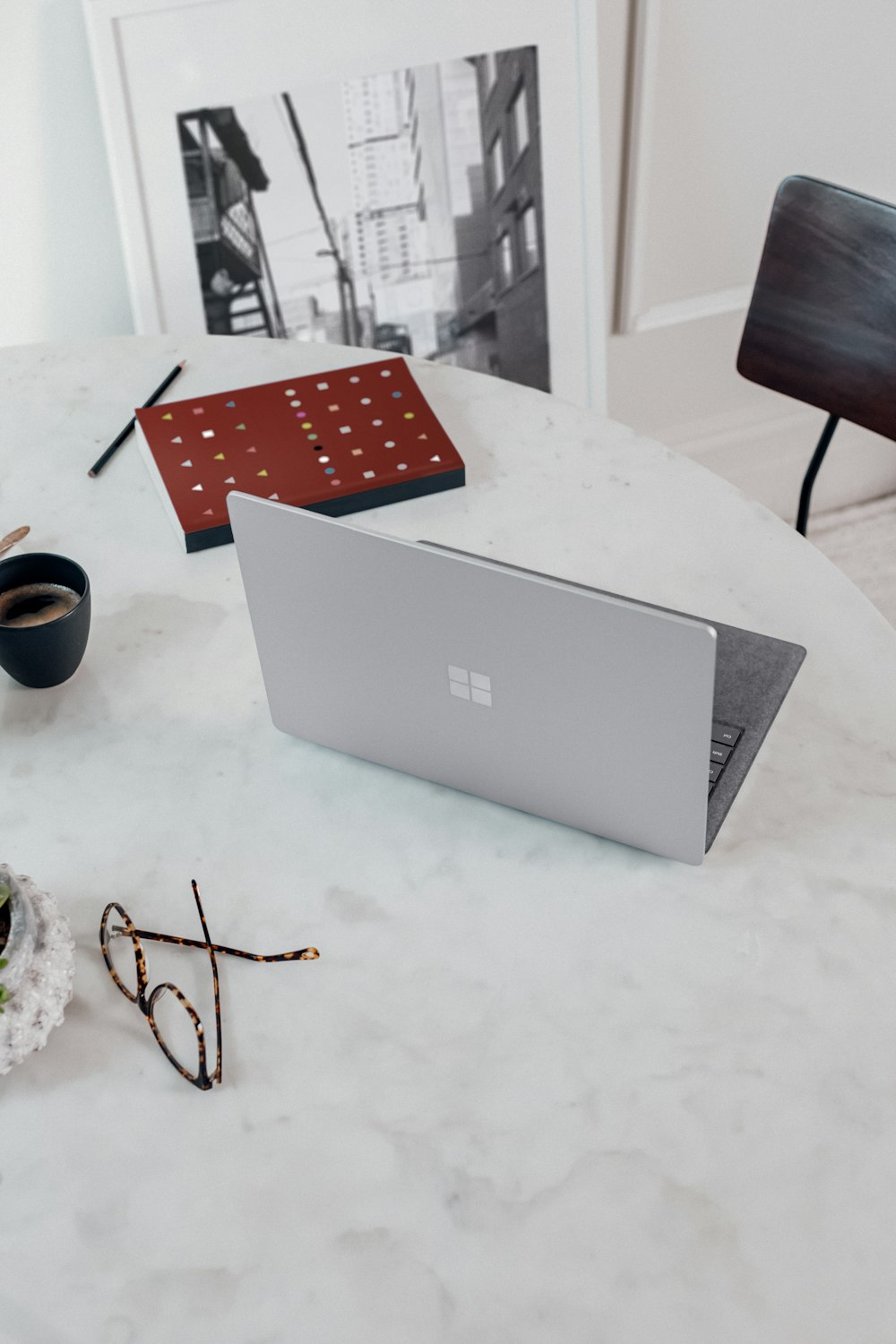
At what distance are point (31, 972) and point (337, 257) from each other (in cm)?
134

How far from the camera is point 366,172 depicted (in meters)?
1.80

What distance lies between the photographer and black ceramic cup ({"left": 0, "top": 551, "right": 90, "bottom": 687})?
98cm

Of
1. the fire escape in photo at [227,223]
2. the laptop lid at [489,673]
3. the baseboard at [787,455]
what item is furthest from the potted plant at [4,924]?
the baseboard at [787,455]

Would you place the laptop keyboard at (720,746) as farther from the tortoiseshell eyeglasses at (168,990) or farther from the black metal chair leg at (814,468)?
the black metal chair leg at (814,468)

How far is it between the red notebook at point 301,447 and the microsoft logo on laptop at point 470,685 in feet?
1.21

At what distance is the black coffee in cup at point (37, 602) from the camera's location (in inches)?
40.8

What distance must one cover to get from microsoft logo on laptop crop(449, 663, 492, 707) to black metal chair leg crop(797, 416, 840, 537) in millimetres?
722

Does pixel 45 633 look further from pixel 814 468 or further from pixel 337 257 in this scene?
pixel 337 257

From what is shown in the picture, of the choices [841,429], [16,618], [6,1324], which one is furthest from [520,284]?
[6,1324]

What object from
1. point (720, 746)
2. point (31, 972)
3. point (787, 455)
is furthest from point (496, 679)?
point (787, 455)

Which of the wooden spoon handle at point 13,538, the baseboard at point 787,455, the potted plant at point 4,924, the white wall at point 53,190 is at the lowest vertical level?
the baseboard at point 787,455

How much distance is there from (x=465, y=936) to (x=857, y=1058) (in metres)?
0.25

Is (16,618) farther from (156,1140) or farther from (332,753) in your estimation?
(156,1140)

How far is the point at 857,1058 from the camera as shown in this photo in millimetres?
763
